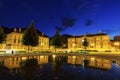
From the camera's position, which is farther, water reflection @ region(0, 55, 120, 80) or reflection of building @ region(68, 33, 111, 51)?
reflection of building @ region(68, 33, 111, 51)

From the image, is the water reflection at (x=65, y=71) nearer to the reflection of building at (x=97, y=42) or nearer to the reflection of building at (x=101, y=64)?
the reflection of building at (x=101, y=64)

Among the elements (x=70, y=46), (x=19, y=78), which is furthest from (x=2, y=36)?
(x=70, y=46)

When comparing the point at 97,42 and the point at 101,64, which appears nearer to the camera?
the point at 101,64

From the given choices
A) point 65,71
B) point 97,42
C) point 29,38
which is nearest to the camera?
point 65,71

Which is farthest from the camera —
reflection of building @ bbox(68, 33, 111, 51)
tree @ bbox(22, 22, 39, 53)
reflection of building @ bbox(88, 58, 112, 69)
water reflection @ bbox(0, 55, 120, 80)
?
reflection of building @ bbox(68, 33, 111, 51)

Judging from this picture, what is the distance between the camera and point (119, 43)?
121 meters

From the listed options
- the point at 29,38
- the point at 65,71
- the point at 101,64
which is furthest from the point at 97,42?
the point at 65,71

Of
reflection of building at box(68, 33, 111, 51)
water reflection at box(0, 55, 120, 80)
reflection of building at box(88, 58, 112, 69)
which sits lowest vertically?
reflection of building at box(88, 58, 112, 69)

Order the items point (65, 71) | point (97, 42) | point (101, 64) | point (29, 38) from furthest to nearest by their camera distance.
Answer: point (97, 42) < point (29, 38) < point (101, 64) < point (65, 71)

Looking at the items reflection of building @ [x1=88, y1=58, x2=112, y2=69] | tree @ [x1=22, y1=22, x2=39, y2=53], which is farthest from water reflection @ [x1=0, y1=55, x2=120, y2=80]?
tree @ [x1=22, y1=22, x2=39, y2=53]

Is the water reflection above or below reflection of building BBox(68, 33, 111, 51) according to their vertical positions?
below

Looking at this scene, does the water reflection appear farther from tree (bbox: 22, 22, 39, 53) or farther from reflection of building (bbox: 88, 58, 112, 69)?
tree (bbox: 22, 22, 39, 53)

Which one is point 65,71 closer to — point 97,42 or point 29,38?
point 29,38

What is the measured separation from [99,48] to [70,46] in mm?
27069
